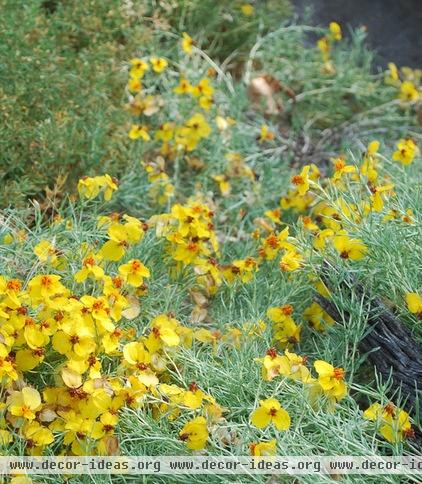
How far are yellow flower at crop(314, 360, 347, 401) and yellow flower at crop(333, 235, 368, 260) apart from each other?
442 millimetres

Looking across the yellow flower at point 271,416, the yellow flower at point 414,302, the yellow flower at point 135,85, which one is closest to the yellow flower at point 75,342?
the yellow flower at point 271,416

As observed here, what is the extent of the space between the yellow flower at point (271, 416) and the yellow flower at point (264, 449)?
55mm

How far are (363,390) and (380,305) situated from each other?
0.31 metres

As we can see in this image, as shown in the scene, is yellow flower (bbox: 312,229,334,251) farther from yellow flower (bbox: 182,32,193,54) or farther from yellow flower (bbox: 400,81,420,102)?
yellow flower (bbox: 400,81,420,102)

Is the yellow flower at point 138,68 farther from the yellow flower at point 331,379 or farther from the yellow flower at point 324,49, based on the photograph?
the yellow flower at point 331,379

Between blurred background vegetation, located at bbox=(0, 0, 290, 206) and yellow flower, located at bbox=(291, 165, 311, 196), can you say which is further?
blurred background vegetation, located at bbox=(0, 0, 290, 206)

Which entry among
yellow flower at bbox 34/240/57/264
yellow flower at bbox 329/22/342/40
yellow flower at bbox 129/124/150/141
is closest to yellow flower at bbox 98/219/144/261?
yellow flower at bbox 34/240/57/264

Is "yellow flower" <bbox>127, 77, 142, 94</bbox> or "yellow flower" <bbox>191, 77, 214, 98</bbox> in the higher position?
"yellow flower" <bbox>191, 77, 214, 98</bbox>

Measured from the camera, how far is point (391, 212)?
2.85 meters

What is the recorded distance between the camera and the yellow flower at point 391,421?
2.30 metres

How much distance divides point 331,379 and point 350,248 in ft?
1.57

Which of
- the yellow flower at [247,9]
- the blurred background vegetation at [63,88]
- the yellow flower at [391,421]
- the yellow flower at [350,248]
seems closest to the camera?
the yellow flower at [391,421]

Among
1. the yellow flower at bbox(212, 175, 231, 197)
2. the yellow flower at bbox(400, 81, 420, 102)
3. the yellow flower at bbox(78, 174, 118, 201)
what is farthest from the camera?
the yellow flower at bbox(400, 81, 420, 102)

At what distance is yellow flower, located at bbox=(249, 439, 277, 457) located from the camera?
220 cm
